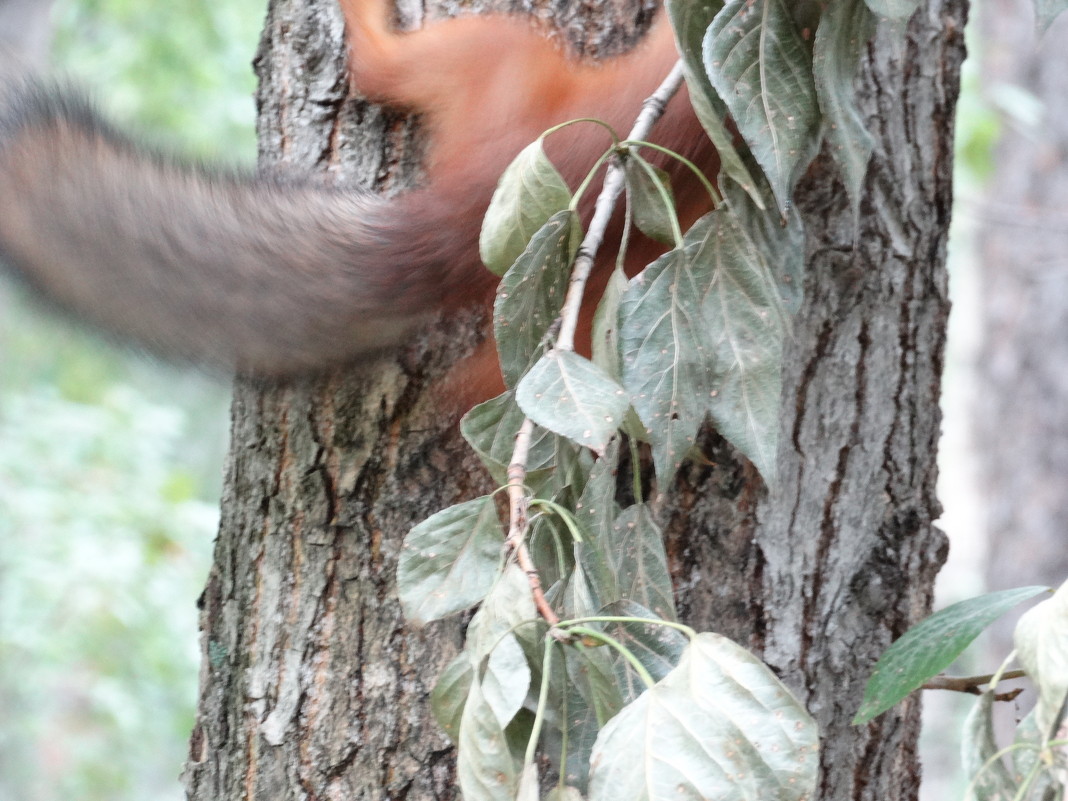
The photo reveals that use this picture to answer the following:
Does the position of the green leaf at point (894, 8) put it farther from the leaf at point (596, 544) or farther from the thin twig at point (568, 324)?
the leaf at point (596, 544)

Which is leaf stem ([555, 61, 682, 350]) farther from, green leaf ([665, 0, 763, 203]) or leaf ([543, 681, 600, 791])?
leaf ([543, 681, 600, 791])

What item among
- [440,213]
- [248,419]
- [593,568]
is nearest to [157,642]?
[248,419]

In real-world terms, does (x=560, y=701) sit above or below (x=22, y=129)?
below

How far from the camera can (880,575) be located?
1.21 m

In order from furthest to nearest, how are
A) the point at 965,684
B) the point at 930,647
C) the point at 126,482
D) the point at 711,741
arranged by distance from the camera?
the point at 126,482, the point at 965,684, the point at 930,647, the point at 711,741

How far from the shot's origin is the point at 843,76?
0.82m

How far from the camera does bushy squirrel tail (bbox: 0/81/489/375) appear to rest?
113cm

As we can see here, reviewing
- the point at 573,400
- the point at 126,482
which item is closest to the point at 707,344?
the point at 573,400

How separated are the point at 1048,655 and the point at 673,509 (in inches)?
18.8

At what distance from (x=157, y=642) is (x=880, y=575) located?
296 cm

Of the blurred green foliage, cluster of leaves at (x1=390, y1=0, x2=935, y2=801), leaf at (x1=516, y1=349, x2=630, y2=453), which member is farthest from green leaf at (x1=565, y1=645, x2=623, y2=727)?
the blurred green foliage

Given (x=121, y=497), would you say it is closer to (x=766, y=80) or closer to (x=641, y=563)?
(x=641, y=563)

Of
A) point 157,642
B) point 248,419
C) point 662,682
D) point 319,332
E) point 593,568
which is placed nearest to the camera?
point 662,682

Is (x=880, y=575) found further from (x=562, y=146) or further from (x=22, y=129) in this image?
(x=22, y=129)
